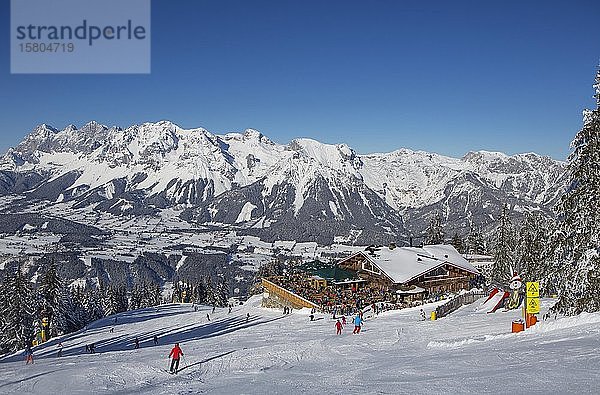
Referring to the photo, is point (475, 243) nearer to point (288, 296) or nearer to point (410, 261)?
point (410, 261)

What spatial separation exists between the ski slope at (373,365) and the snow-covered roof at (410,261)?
2023 centimetres

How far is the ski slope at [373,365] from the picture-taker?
13.8m

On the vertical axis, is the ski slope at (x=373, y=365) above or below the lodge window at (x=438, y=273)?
below

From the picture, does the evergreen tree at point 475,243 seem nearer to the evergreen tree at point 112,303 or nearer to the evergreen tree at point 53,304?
the evergreen tree at point 112,303

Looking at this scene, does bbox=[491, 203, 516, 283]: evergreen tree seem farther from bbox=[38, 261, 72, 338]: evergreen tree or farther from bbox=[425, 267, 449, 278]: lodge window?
bbox=[38, 261, 72, 338]: evergreen tree

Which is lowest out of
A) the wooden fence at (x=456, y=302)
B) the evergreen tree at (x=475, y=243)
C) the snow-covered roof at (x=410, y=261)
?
the wooden fence at (x=456, y=302)

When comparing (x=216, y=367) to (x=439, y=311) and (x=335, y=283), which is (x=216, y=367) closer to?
(x=439, y=311)

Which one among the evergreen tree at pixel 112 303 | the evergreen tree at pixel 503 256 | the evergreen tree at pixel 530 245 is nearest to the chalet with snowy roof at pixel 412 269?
the evergreen tree at pixel 503 256

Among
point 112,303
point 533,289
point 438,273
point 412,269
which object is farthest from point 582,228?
point 112,303

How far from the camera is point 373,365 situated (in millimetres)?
18906

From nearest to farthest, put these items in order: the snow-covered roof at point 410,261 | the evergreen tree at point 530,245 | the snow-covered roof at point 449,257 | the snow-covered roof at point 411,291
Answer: the evergreen tree at point 530,245 → the snow-covered roof at point 411,291 → the snow-covered roof at point 410,261 → the snow-covered roof at point 449,257

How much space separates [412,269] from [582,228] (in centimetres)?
3560

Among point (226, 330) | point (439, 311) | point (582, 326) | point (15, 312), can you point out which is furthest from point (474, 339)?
point (15, 312)

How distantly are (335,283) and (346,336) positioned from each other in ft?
95.7
